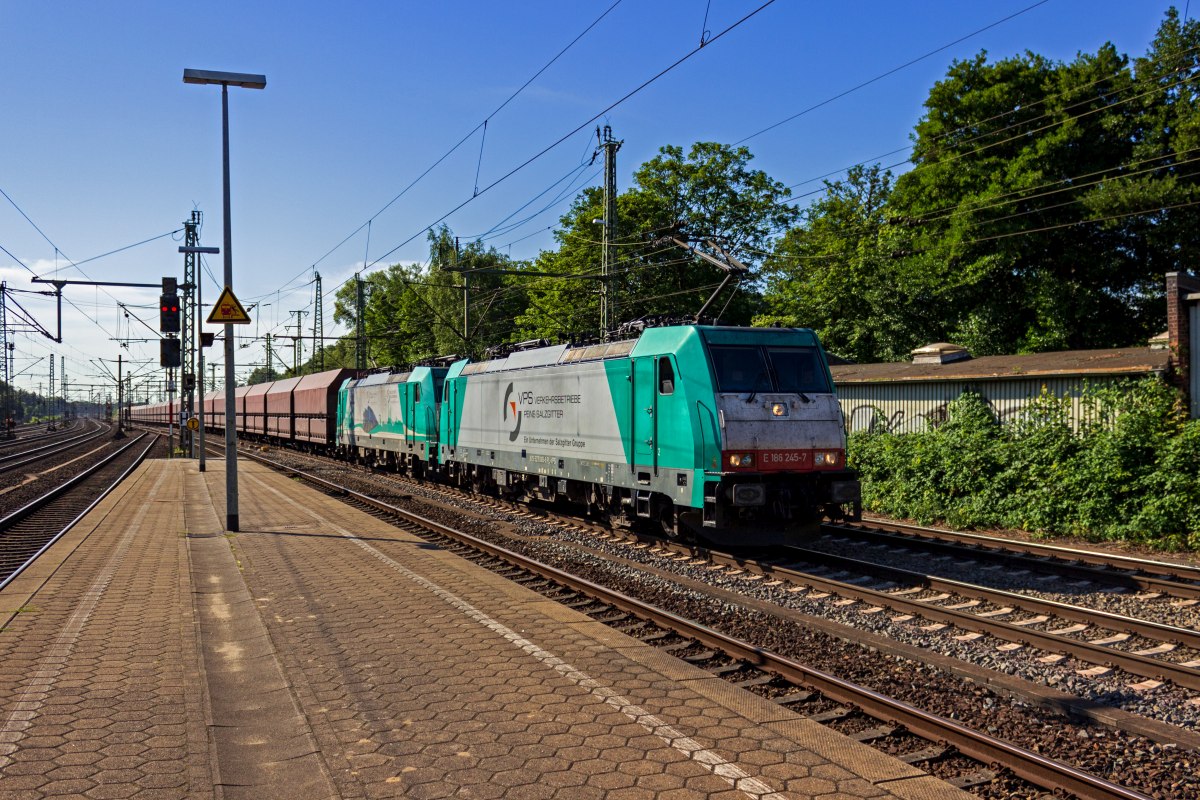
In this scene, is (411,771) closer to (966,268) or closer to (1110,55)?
(966,268)

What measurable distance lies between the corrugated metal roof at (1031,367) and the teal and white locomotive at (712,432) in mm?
5744

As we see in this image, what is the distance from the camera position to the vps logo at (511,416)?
1769 centimetres

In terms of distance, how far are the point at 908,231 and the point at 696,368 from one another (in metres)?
23.7

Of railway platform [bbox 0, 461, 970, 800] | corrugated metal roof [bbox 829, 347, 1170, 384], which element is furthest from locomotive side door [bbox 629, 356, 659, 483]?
corrugated metal roof [bbox 829, 347, 1170, 384]

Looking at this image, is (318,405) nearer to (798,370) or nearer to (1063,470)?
(798,370)

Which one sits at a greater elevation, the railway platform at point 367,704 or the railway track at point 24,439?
the railway track at point 24,439

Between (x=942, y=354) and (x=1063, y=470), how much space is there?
6936 millimetres

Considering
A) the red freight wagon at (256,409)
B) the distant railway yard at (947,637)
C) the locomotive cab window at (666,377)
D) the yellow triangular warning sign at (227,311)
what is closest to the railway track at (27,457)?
the red freight wagon at (256,409)

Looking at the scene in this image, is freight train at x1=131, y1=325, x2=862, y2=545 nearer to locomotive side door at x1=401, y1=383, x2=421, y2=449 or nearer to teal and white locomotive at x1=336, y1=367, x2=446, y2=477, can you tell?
teal and white locomotive at x1=336, y1=367, x2=446, y2=477

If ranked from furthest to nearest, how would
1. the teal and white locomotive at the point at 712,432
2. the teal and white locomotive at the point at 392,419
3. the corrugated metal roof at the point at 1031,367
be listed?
the teal and white locomotive at the point at 392,419
the corrugated metal roof at the point at 1031,367
the teal and white locomotive at the point at 712,432

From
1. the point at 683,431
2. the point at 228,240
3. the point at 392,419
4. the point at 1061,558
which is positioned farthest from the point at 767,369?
the point at 392,419

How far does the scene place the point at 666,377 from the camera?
12.5 meters

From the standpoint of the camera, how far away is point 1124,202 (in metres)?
26.5

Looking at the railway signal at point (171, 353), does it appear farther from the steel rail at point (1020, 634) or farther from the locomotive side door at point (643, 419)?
the steel rail at point (1020, 634)
